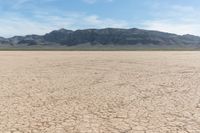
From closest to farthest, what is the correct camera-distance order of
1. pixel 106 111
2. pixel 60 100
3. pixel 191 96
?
1. pixel 106 111
2. pixel 60 100
3. pixel 191 96

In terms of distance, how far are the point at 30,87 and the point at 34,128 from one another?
5.43 m

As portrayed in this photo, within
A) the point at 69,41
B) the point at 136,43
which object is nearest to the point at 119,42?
the point at 136,43

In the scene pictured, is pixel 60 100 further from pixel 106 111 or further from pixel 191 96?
pixel 191 96

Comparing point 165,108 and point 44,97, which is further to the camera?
point 44,97

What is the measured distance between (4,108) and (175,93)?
5.54 meters

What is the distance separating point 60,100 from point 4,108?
5.65ft

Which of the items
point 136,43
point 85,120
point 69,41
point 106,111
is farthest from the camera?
point 69,41

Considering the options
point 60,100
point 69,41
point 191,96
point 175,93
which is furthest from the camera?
point 69,41

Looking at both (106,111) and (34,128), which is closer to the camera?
(34,128)

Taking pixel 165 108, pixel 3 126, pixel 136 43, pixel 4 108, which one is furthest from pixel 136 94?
pixel 136 43

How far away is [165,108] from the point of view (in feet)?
25.0

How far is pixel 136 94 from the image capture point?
383 inches

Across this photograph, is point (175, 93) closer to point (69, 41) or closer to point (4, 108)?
point (4, 108)

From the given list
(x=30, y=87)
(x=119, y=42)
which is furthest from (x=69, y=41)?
(x=30, y=87)
